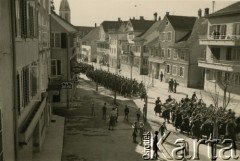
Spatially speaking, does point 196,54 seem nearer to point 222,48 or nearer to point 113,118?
point 222,48

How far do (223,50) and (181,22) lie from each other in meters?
13.4

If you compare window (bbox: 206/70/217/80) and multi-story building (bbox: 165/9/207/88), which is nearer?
window (bbox: 206/70/217/80)

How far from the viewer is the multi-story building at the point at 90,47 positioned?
9727 centimetres

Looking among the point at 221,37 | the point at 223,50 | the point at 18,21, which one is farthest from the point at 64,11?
the point at 18,21

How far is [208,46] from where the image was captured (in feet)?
124

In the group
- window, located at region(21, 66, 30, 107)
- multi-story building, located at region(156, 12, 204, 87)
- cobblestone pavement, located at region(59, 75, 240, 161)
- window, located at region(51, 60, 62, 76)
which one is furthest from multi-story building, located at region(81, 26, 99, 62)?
window, located at region(21, 66, 30, 107)

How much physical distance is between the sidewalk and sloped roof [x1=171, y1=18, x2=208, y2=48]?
24259mm

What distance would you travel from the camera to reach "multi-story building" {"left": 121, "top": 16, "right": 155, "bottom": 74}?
58.8 meters

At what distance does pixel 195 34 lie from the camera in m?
43.3

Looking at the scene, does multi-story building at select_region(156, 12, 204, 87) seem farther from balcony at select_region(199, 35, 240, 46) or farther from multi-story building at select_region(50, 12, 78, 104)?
multi-story building at select_region(50, 12, 78, 104)

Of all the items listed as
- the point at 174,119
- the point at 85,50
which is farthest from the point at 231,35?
the point at 85,50

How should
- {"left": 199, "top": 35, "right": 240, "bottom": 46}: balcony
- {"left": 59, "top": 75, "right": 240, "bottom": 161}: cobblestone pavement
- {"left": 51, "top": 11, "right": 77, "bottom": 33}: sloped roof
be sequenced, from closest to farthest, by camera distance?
{"left": 59, "top": 75, "right": 240, "bottom": 161}: cobblestone pavement < {"left": 51, "top": 11, "right": 77, "bottom": 33}: sloped roof < {"left": 199, "top": 35, "right": 240, "bottom": 46}: balcony

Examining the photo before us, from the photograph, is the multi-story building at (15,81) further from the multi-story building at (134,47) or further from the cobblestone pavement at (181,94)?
the multi-story building at (134,47)

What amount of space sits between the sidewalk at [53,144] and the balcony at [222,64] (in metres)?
17.9
